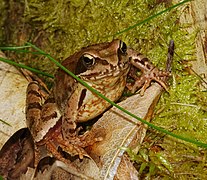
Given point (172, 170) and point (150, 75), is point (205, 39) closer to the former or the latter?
point (150, 75)

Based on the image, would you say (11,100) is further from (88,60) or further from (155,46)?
(155,46)

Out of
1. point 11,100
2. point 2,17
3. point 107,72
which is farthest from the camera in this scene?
point 2,17

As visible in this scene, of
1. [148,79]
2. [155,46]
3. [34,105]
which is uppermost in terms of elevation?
[155,46]

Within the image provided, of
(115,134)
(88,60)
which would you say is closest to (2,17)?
(88,60)

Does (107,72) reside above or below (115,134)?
above

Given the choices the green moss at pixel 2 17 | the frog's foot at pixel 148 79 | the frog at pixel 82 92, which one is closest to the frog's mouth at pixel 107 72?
the frog at pixel 82 92

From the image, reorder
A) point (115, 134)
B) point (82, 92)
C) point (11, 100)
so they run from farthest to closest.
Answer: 1. point (11, 100)
2. point (82, 92)
3. point (115, 134)
